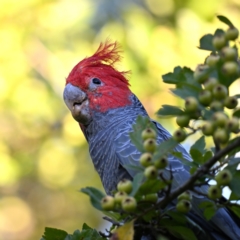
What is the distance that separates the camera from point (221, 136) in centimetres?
159

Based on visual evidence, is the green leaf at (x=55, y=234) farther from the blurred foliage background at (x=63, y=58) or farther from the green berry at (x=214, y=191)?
the blurred foliage background at (x=63, y=58)

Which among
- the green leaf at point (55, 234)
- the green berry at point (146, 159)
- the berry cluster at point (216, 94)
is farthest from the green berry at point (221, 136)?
the green leaf at point (55, 234)

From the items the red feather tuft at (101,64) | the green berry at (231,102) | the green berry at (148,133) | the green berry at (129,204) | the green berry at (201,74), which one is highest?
the red feather tuft at (101,64)

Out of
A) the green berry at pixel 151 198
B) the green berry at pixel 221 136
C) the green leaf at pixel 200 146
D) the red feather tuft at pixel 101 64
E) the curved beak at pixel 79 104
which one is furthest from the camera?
the red feather tuft at pixel 101 64

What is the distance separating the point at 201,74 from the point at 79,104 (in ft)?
6.12

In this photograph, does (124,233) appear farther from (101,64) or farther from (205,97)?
(101,64)

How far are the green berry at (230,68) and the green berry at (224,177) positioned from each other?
28cm

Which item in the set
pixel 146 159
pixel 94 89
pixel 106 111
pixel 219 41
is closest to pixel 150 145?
pixel 146 159

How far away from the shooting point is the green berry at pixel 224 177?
167 centimetres

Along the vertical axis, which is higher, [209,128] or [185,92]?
[185,92]

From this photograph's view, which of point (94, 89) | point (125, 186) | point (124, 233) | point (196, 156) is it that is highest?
point (94, 89)

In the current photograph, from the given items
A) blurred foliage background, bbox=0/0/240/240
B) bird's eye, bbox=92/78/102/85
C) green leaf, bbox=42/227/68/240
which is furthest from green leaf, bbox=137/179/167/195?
blurred foliage background, bbox=0/0/240/240

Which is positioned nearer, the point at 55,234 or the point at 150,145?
the point at 150,145

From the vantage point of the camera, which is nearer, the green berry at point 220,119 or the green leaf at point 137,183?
the green berry at point 220,119
